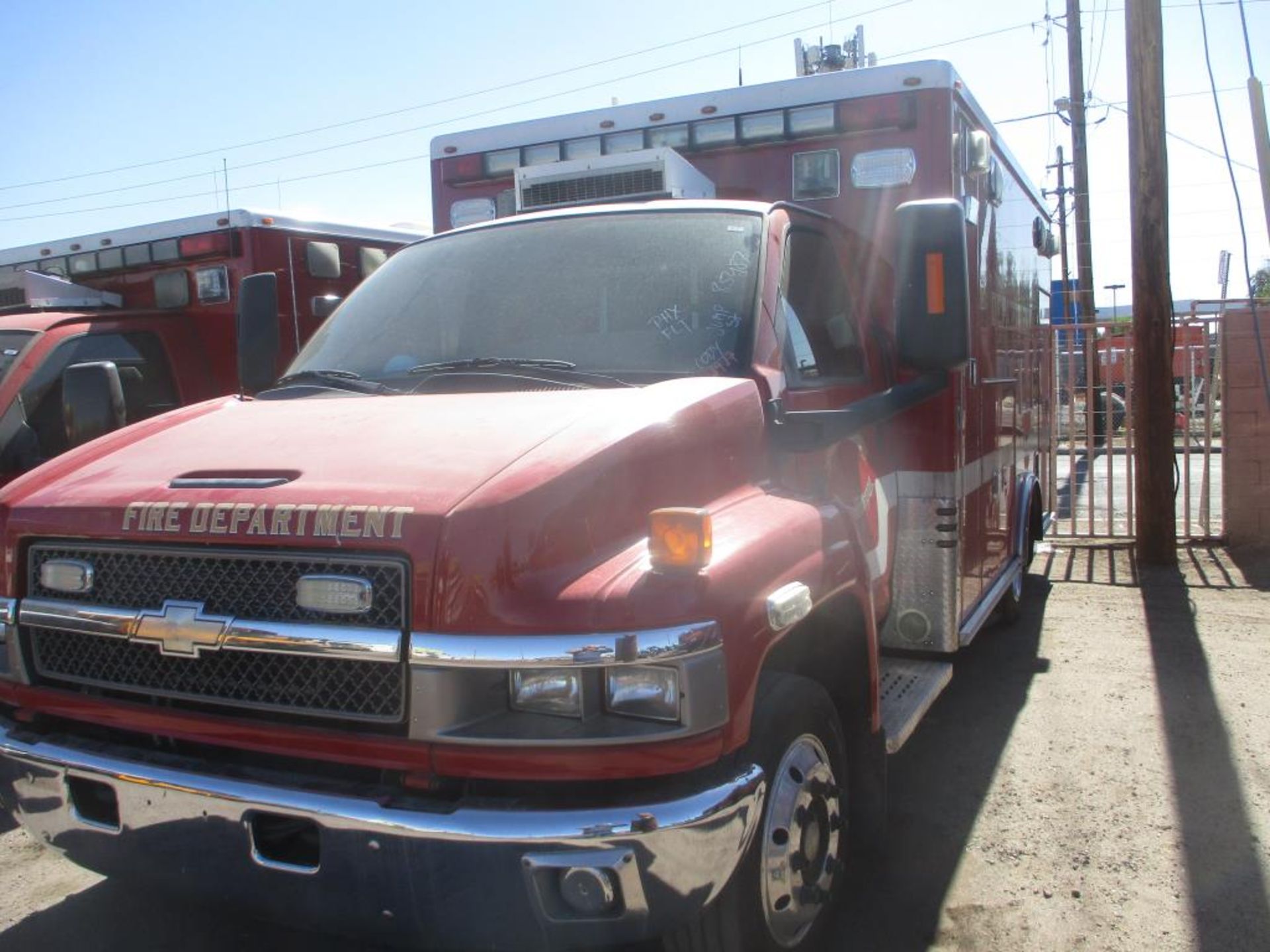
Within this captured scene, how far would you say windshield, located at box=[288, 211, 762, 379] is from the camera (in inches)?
132

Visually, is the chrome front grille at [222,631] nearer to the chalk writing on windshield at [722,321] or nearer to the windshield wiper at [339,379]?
the windshield wiper at [339,379]

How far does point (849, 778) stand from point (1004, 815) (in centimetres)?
117

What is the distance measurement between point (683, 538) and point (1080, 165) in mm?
23029

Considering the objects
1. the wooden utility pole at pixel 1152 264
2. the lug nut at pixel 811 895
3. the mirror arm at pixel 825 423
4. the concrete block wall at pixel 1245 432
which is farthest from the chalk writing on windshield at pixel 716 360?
the concrete block wall at pixel 1245 432

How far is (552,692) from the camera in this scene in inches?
Answer: 93.3

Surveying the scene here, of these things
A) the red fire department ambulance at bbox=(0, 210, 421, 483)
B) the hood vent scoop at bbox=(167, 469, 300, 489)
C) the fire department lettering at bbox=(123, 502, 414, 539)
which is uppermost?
the red fire department ambulance at bbox=(0, 210, 421, 483)

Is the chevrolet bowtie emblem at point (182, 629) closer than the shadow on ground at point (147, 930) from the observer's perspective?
Yes

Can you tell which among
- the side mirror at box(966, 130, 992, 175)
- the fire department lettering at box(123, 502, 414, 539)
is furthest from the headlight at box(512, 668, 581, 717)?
the side mirror at box(966, 130, 992, 175)

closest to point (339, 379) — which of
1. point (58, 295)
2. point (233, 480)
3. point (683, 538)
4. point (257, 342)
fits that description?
point (233, 480)

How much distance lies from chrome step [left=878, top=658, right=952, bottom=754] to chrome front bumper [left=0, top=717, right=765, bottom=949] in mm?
1445

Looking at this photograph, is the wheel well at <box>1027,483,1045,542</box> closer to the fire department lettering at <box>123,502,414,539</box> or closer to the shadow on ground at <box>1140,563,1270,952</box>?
the shadow on ground at <box>1140,563,1270,952</box>

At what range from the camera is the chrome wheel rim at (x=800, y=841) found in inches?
108

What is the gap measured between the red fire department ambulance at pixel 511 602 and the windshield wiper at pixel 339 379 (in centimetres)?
2

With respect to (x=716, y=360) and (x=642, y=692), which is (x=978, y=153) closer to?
(x=716, y=360)
